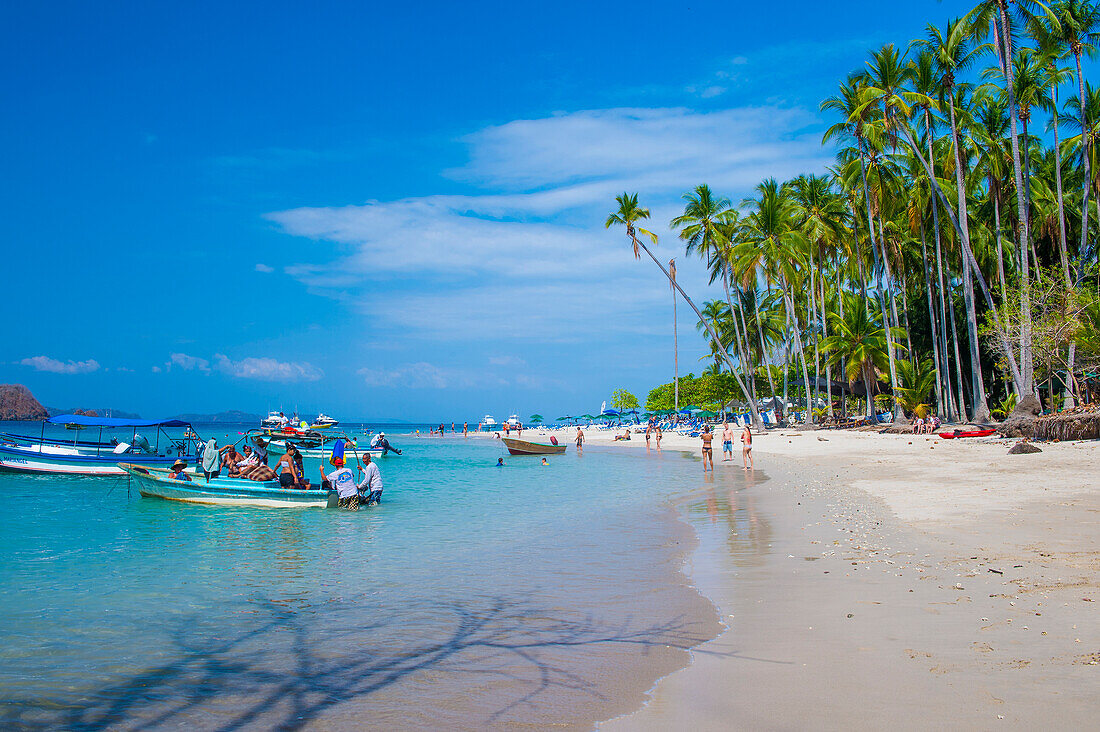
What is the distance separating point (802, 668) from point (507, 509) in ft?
42.9

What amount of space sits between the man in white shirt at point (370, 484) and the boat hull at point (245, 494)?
75 cm

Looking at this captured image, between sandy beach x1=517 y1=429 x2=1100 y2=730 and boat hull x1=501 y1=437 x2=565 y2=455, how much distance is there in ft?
99.6

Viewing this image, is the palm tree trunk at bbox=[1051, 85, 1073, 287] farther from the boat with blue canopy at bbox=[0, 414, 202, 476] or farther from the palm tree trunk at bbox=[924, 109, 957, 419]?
the boat with blue canopy at bbox=[0, 414, 202, 476]

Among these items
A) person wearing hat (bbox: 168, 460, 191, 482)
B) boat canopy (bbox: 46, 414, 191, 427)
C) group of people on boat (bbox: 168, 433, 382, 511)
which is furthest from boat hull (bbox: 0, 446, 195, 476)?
group of people on boat (bbox: 168, 433, 382, 511)

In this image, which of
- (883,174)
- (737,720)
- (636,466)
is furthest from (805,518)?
(883,174)

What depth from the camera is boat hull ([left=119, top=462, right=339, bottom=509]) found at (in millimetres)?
17344

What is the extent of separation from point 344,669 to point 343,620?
1.68 meters

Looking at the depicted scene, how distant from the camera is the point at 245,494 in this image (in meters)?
17.7

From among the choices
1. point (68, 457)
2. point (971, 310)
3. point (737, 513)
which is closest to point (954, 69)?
point (971, 310)

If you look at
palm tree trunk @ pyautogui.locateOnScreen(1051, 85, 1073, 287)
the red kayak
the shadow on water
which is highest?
palm tree trunk @ pyautogui.locateOnScreen(1051, 85, 1073, 287)

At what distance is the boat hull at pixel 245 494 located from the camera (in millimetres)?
17344

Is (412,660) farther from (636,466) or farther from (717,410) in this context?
(717,410)

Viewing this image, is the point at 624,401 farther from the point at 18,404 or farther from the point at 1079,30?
the point at 18,404

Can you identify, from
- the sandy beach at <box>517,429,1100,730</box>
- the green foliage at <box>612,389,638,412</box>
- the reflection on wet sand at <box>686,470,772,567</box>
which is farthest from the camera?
the green foliage at <box>612,389,638,412</box>
